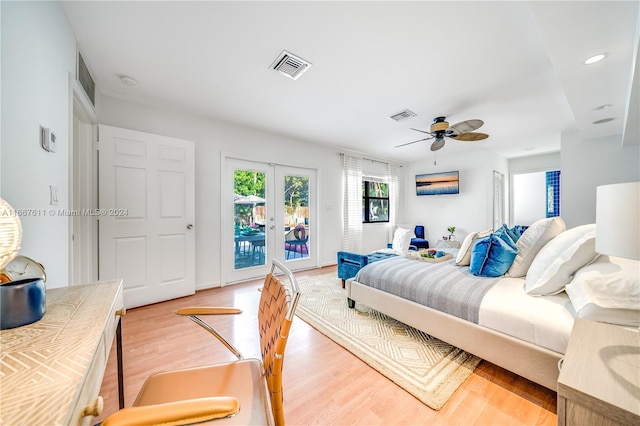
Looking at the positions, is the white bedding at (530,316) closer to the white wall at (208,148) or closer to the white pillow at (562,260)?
the white pillow at (562,260)

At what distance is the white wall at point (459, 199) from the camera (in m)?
5.10

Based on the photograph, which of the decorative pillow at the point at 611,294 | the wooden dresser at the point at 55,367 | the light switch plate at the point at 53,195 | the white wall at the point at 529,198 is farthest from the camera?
the white wall at the point at 529,198

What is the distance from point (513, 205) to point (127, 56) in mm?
7803


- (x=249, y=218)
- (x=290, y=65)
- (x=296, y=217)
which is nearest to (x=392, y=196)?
(x=296, y=217)

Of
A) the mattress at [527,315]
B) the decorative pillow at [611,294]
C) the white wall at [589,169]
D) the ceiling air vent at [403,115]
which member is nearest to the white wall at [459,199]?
the white wall at [589,169]

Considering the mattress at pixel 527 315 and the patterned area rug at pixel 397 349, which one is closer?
the mattress at pixel 527 315

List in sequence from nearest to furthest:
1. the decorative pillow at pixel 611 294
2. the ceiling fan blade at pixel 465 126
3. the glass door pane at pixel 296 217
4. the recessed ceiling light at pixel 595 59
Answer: the decorative pillow at pixel 611 294 < the recessed ceiling light at pixel 595 59 < the ceiling fan blade at pixel 465 126 < the glass door pane at pixel 296 217

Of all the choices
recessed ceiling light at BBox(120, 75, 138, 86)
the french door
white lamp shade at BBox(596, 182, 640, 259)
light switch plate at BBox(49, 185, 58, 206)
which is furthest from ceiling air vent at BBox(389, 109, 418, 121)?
light switch plate at BBox(49, 185, 58, 206)

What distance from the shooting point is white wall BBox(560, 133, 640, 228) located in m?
3.55

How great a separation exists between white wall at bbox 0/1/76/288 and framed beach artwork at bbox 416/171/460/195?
6025 mm

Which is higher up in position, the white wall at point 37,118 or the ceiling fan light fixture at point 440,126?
the ceiling fan light fixture at point 440,126

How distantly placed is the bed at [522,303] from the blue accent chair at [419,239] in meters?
3.27

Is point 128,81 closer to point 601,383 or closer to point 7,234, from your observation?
point 7,234

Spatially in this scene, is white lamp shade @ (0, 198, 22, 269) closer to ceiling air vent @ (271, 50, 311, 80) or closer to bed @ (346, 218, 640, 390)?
ceiling air vent @ (271, 50, 311, 80)
